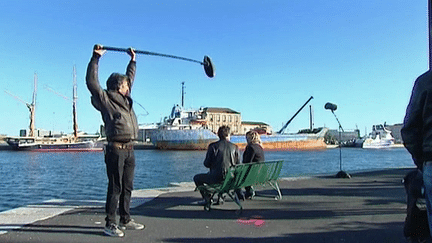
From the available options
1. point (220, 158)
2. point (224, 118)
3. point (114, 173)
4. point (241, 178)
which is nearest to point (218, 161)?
point (220, 158)

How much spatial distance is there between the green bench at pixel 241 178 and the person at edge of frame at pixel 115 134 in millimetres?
1543

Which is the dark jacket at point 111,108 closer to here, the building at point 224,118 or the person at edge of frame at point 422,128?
the person at edge of frame at point 422,128

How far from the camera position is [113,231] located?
15.5 feet

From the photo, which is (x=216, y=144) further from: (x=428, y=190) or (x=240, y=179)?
(x=428, y=190)

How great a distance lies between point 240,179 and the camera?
254 inches

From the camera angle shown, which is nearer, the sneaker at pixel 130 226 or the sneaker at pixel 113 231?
the sneaker at pixel 113 231

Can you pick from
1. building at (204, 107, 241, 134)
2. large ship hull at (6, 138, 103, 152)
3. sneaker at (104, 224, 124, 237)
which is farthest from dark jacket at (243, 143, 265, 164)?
building at (204, 107, 241, 134)

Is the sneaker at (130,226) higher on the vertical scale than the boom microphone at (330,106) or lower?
lower

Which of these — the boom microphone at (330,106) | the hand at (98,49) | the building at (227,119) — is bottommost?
the boom microphone at (330,106)

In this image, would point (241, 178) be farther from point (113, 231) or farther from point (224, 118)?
point (224, 118)

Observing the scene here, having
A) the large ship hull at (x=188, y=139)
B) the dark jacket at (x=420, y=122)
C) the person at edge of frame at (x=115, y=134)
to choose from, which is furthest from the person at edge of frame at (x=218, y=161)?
the large ship hull at (x=188, y=139)

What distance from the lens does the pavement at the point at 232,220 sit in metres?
4.66

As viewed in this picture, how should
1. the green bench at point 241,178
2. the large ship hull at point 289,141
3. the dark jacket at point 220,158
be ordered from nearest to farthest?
the green bench at point 241,178, the dark jacket at point 220,158, the large ship hull at point 289,141

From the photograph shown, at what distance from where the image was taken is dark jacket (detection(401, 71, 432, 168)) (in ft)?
8.50
